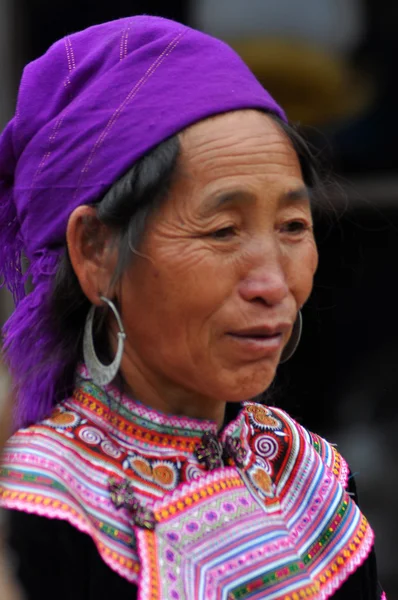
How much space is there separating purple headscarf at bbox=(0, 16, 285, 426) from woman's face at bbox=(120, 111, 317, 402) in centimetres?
6

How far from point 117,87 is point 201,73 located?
0.14m

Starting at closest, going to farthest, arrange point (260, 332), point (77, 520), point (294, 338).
→ point (77, 520)
point (260, 332)
point (294, 338)

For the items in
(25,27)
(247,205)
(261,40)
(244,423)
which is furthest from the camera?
(261,40)

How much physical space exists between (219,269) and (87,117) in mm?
331

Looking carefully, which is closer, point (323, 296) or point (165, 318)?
point (165, 318)

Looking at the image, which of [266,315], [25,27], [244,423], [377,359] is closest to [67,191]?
[266,315]

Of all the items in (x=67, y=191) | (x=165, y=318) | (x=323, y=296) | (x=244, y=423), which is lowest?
(x=323, y=296)

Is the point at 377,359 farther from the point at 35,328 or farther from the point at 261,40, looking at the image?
the point at 35,328

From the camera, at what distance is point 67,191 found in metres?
1.72

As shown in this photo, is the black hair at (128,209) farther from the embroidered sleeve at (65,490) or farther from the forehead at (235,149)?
the embroidered sleeve at (65,490)

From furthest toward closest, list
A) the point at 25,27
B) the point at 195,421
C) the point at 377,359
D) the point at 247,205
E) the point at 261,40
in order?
the point at 377,359, the point at 261,40, the point at 25,27, the point at 195,421, the point at 247,205

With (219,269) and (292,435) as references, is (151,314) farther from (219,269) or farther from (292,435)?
(292,435)

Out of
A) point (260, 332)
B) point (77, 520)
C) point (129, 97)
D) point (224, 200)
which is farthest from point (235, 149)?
point (77, 520)

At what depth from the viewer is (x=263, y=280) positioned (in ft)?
5.38
